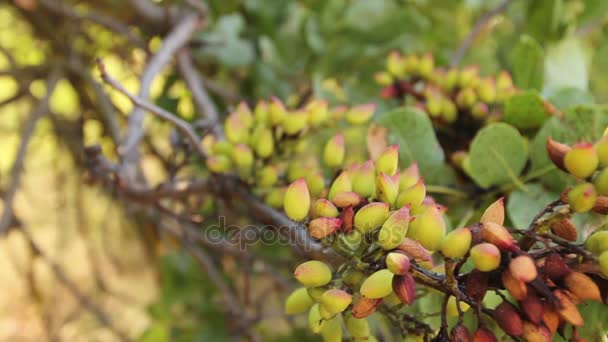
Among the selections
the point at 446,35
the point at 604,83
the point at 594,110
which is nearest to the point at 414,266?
the point at 594,110

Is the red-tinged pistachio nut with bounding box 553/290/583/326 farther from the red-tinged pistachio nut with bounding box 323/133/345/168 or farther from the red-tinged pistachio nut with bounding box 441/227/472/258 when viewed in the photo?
the red-tinged pistachio nut with bounding box 323/133/345/168

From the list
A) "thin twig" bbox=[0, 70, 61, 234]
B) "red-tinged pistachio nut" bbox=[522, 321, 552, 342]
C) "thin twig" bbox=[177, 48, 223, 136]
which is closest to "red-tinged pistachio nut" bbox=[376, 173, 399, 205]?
"red-tinged pistachio nut" bbox=[522, 321, 552, 342]

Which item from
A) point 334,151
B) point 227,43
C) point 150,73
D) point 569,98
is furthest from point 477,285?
point 227,43

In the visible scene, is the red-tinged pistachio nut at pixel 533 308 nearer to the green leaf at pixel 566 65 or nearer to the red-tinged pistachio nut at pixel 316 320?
the red-tinged pistachio nut at pixel 316 320

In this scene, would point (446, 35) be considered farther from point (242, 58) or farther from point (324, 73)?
point (242, 58)

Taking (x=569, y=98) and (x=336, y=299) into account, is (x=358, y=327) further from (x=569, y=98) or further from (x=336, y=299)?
(x=569, y=98)

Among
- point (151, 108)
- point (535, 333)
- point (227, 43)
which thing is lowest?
point (535, 333)

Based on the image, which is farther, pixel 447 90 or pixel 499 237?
pixel 447 90
